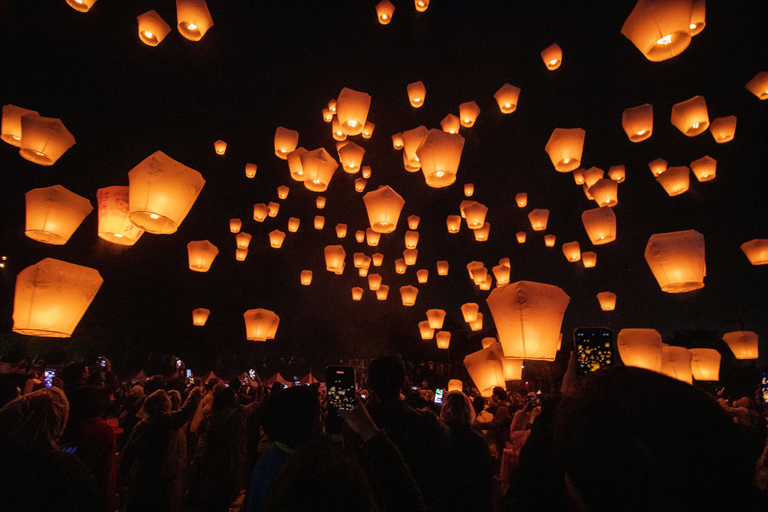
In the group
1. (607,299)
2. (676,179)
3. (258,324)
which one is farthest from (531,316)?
(607,299)

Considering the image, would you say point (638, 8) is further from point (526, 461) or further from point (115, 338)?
point (115, 338)

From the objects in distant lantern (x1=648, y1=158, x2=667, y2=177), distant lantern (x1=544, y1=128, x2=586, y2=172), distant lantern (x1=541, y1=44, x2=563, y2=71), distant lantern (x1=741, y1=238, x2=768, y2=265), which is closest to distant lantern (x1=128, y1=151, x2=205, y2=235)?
distant lantern (x1=544, y1=128, x2=586, y2=172)

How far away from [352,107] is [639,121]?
5188 mm

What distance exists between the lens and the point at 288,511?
810 mm

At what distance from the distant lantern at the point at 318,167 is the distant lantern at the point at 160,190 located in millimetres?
3148

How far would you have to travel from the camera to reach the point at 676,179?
731cm

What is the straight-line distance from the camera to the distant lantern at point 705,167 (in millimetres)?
7331

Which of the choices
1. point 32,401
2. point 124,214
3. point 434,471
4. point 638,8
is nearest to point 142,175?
point 124,214

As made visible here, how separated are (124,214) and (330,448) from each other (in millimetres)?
4501

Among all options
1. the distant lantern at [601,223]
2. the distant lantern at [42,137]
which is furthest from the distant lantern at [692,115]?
the distant lantern at [42,137]

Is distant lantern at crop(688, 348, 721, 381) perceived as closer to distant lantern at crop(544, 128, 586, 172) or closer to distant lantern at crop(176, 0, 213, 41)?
distant lantern at crop(544, 128, 586, 172)

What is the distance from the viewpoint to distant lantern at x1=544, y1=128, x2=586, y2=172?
6.54 meters

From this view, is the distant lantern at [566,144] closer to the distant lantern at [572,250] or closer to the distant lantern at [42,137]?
the distant lantern at [572,250]

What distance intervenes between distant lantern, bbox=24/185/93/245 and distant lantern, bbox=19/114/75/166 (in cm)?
75
